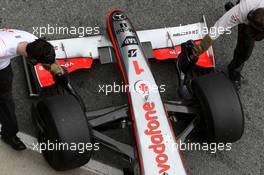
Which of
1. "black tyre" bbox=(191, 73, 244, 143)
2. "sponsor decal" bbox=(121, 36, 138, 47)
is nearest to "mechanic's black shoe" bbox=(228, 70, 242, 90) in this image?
"black tyre" bbox=(191, 73, 244, 143)

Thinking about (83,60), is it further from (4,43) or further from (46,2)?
(4,43)

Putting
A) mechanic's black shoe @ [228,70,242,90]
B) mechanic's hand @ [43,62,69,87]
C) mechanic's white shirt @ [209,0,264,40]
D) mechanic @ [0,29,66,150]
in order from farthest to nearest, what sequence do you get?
mechanic's black shoe @ [228,70,242,90] → mechanic's white shirt @ [209,0,264,40] → mechanic's hand @ [43,62,69,87] → mechanic @ [0,29,66,150]

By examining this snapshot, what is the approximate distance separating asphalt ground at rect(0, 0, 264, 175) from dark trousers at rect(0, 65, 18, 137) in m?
0.33

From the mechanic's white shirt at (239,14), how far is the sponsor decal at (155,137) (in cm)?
83

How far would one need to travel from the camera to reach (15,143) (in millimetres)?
3746

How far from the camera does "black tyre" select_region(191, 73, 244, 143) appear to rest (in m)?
3.49

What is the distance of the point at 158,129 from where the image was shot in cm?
343

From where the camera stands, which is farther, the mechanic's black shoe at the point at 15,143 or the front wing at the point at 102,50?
the front wing at the point at 102,50

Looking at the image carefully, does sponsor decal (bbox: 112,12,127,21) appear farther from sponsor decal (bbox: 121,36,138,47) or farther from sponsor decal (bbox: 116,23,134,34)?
sponsor decal (bbox: 121,36,138,47)

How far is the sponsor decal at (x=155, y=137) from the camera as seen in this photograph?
3.29 m

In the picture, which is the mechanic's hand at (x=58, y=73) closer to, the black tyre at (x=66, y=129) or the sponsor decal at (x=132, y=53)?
the black tyre at (x=66, y=129)

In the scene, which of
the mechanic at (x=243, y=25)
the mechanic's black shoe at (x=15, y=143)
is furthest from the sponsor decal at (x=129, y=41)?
the mechanic's black shoe at (x=15, y=143)

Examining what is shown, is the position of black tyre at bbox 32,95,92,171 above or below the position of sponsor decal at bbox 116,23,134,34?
below

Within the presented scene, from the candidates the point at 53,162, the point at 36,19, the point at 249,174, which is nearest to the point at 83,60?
the point at 36,19
